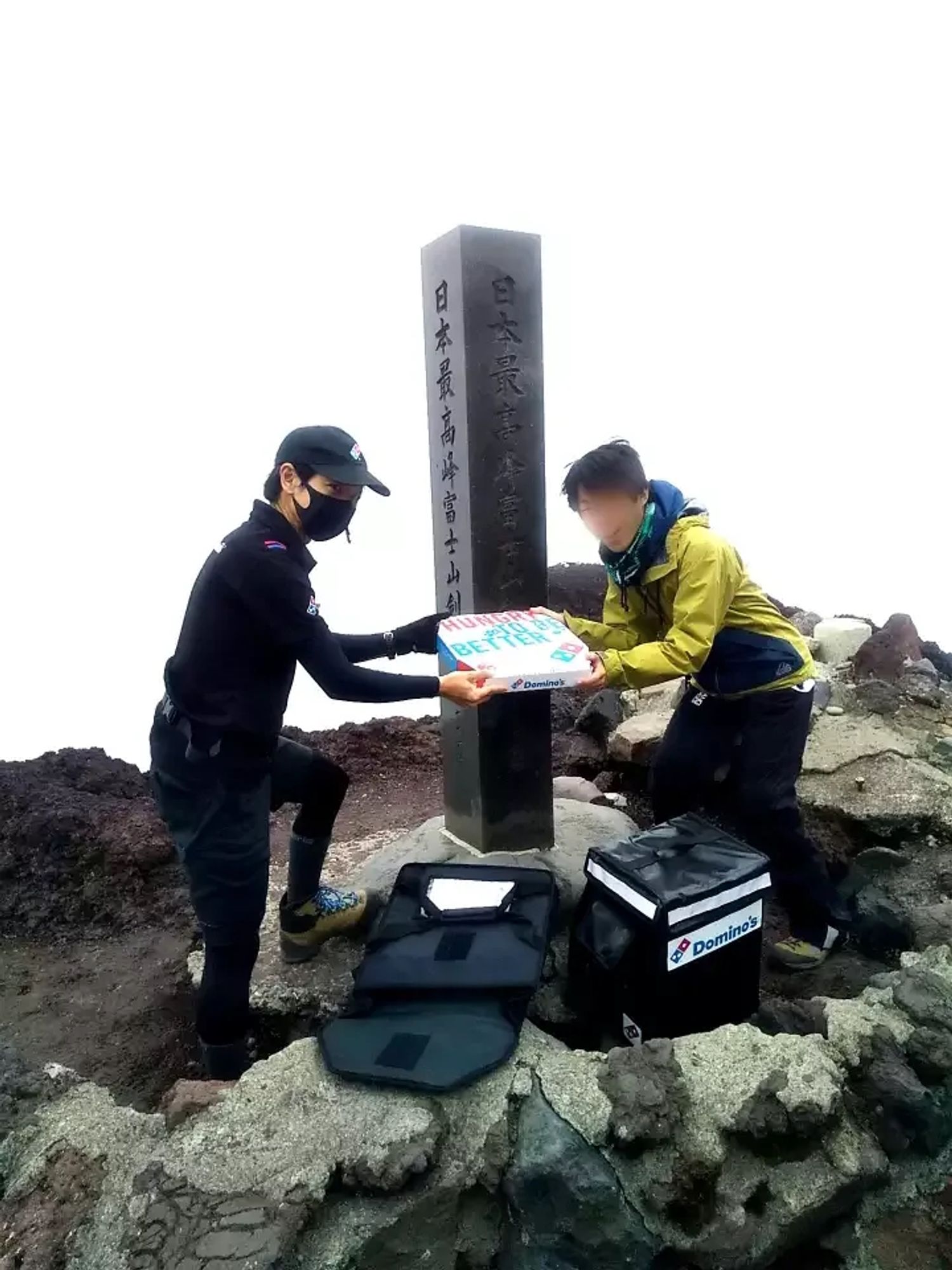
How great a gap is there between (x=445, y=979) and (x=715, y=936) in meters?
0.86

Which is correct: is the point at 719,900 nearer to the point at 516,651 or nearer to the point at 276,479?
the point at 516,651

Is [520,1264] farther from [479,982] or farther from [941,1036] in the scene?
[941,1036]

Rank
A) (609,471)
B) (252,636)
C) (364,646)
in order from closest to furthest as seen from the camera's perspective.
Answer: (252,636) < (609,471) < (364,646)

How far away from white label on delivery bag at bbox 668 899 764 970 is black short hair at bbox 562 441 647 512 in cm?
140

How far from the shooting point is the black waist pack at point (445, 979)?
7.16 feet

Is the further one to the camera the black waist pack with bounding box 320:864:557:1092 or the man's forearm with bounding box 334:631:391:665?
the man's forearm with bounding box 334:631:391:665

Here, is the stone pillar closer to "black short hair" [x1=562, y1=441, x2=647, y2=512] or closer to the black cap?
"black short hair" [x1=562, y1=441, x2=647, y2=512]

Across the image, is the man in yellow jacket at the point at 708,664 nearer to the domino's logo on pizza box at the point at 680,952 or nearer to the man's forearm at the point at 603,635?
the man's forearm at the point at 603,635

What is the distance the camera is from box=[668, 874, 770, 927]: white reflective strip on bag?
2.50m

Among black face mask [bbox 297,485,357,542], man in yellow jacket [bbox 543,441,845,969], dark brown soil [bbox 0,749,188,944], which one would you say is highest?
black face mask [bbox 297,485,357,542]

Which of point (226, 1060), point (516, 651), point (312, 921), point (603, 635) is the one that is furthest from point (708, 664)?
point (226, 1060)

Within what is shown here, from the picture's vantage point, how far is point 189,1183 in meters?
1.92

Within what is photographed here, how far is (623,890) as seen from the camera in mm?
2637

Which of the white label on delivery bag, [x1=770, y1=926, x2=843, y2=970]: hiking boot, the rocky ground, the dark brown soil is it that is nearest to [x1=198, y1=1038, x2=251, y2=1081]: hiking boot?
the rocky ground
